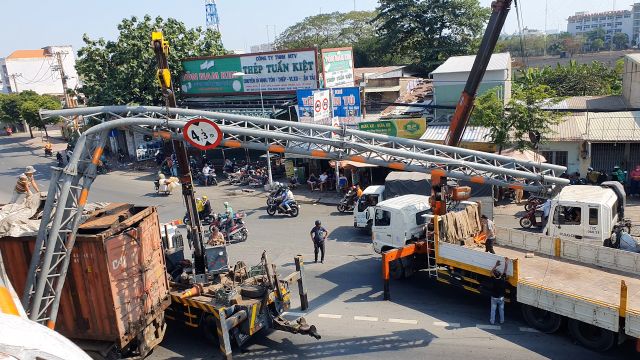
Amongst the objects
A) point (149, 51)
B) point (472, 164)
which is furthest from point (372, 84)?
point (472, 164)

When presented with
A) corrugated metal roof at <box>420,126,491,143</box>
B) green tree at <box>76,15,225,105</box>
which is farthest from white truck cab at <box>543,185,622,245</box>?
green tree at <box>76,15,225,105</box>

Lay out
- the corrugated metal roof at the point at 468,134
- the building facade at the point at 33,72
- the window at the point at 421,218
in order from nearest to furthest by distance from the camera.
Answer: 1. the window at the point at 421,218
2. the corrugated metal roof at the point at 468,134
3. the building facade at the point at 33,72

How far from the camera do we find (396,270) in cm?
1428

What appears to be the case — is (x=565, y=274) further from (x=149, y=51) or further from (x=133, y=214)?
(x=149, y=51)

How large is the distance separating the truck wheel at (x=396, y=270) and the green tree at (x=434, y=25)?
1385 inches

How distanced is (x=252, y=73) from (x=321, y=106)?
8.67 m

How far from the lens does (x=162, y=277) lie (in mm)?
11227

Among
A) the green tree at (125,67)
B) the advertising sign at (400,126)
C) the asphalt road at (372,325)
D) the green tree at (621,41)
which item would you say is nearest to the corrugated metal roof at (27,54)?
the green tree at (125,67)

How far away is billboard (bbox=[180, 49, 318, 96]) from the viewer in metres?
28.9

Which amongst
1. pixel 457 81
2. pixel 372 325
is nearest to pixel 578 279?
pixel 372 325

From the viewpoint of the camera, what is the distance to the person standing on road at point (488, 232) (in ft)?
41.7

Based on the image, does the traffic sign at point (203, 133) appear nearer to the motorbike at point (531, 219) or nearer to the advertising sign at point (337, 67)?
the motorbike at point (531, 219)

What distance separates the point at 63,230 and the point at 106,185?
22.3 meters

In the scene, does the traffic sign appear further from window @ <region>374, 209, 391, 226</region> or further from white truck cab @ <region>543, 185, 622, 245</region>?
white truck cab @ <region>543, 185, 622, 245</region>
